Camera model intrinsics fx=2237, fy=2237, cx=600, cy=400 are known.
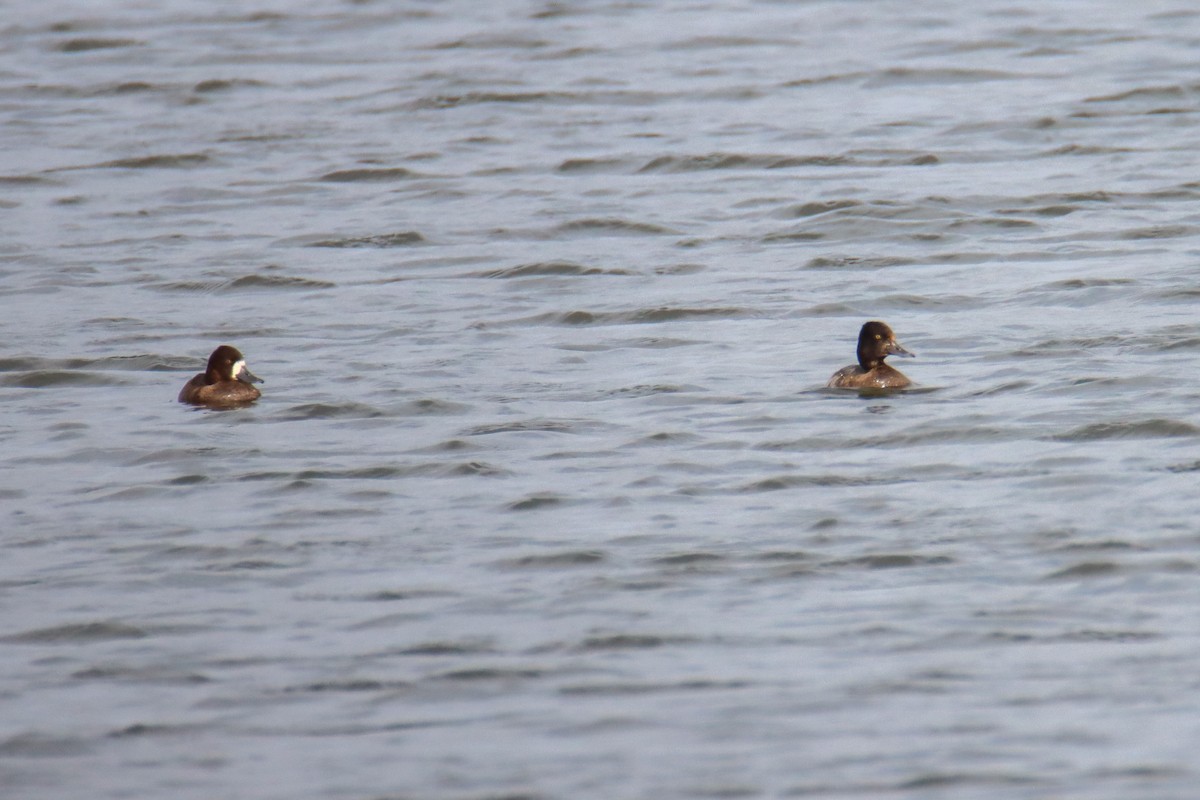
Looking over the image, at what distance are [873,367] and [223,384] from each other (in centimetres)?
379

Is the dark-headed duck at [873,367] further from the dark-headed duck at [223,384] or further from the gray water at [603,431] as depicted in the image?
the dark-headed duck at [223,384]

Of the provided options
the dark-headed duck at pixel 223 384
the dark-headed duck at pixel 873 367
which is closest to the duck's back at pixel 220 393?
the dark-headed duck at pixel 223 384

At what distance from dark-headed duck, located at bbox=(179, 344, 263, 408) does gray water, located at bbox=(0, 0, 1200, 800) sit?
0.21m

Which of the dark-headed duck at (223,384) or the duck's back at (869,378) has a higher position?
the dark-headed duck at (223,384)

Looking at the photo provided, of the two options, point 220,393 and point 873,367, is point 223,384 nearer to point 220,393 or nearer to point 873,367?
point 220,393

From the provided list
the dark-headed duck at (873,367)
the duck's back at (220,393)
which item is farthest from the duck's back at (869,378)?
the duck's back at (220,393)

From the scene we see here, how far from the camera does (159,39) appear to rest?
2866cm

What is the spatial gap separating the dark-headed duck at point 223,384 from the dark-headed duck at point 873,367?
11.4ft

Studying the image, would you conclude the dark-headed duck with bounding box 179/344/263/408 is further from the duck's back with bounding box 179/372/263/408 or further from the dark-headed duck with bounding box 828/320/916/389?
the dark-headed duck with bounding box 828/320/916/389

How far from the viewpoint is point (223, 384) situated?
1305 centimetres

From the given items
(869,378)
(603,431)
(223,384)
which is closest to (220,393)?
(223,384)

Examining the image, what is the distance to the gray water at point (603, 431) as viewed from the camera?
7.78 meters

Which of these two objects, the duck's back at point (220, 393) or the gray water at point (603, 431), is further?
the duck's back at point (220, 393)

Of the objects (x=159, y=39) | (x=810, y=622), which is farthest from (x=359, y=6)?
(x=810, y=622)
